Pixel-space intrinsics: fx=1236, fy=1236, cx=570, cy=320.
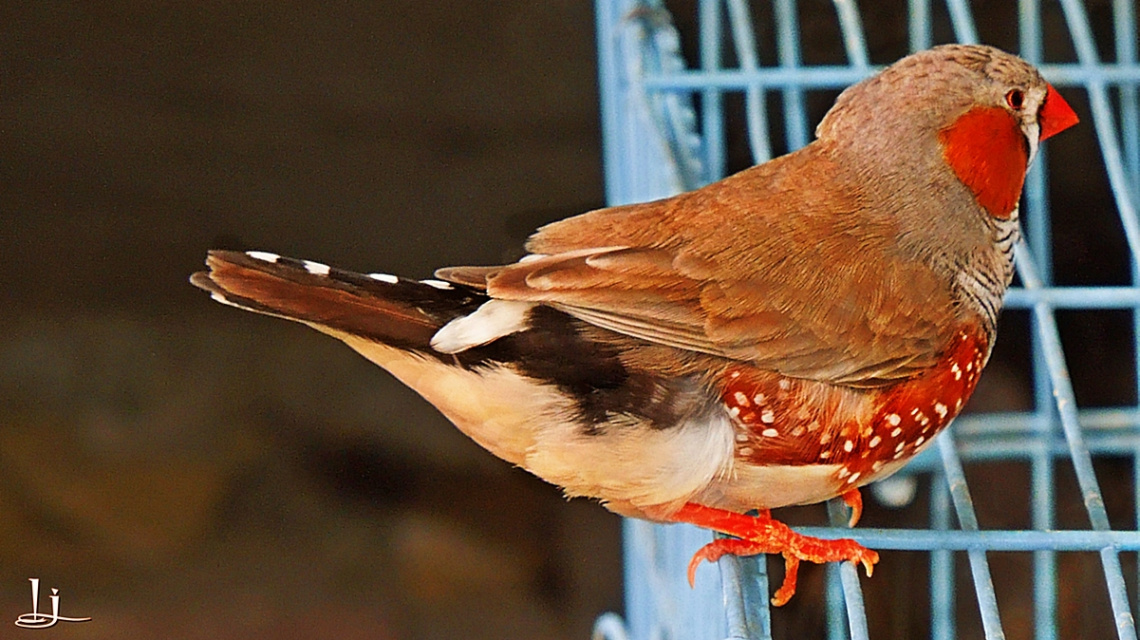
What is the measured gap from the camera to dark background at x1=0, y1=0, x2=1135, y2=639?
117cm

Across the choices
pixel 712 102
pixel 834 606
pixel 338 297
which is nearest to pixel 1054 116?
pixel 712 102

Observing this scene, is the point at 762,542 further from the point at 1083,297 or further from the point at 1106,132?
the point at 1106,132

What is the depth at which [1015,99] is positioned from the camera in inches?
32.0

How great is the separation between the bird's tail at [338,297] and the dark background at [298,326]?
0.53 m

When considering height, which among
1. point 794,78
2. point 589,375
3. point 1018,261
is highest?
point 794,78

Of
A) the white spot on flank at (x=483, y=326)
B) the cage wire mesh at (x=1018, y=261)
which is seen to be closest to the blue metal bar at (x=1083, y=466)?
the cage wire mesh at (x=1018, y=261)

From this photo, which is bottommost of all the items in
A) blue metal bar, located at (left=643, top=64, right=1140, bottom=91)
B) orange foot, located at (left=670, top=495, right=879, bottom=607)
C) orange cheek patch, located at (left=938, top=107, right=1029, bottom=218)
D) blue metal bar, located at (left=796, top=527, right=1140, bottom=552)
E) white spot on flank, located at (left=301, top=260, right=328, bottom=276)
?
blue metal bar, located at (left=796, top=527, right=1140, bottom=552)

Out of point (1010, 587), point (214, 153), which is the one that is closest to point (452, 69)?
point (214, 153)

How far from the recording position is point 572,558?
140 centimetres

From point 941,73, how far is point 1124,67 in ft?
0.92

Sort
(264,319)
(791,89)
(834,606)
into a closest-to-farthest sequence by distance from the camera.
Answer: (834,606)
(791,89)
(264,319)
